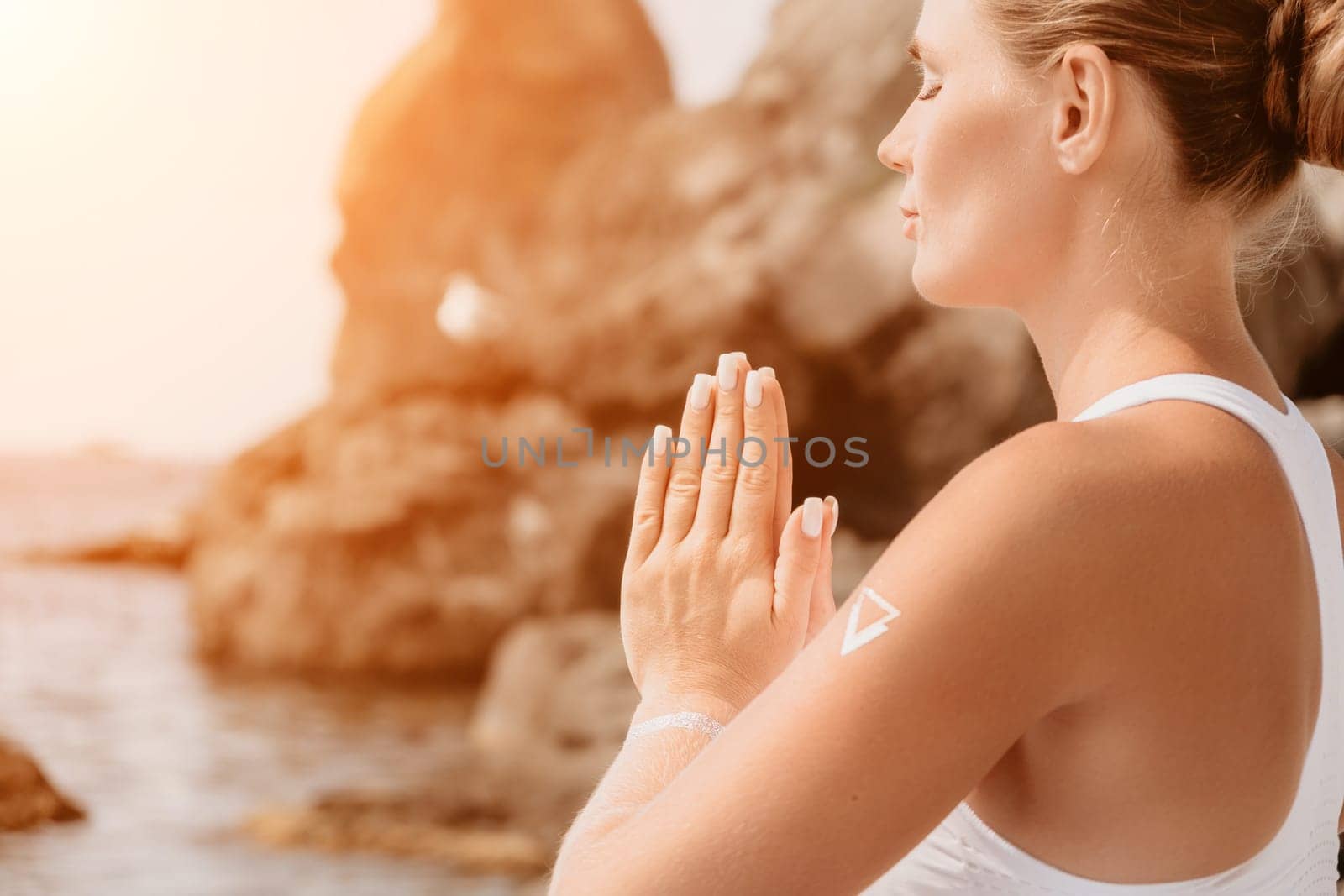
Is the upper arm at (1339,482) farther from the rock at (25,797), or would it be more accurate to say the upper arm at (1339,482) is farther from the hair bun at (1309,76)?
the rock at (25,797)

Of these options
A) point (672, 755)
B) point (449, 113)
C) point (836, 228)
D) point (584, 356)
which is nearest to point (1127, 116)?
point (672, 755)

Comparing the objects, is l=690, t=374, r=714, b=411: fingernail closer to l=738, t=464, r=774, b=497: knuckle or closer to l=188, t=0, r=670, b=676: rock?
l=738, t=464, r=774, b=497: knuckle

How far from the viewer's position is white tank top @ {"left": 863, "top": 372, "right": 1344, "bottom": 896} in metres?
0.52

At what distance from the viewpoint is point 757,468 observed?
0.72 metres

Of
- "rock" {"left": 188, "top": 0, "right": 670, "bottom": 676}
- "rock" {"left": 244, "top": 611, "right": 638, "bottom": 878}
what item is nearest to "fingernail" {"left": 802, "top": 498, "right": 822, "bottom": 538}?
"rock" {"left": 244, "top": 611, "right": 638, "bottom": 878}

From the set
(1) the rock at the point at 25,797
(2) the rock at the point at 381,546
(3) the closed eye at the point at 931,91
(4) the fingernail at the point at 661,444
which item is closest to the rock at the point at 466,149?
(2) the rock at the point at 381,546

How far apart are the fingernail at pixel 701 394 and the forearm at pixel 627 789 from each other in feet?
0.57

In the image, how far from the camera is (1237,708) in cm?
50

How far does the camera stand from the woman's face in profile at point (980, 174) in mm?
607

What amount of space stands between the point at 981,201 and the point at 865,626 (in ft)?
0.84

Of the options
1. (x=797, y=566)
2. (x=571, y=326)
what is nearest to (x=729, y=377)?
(x=797, y=566)

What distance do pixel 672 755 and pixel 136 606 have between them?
13.8 ft

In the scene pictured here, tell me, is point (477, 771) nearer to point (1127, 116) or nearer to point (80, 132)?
point (80, 132)

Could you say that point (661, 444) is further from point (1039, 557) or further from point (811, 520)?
point (1039, 557)
